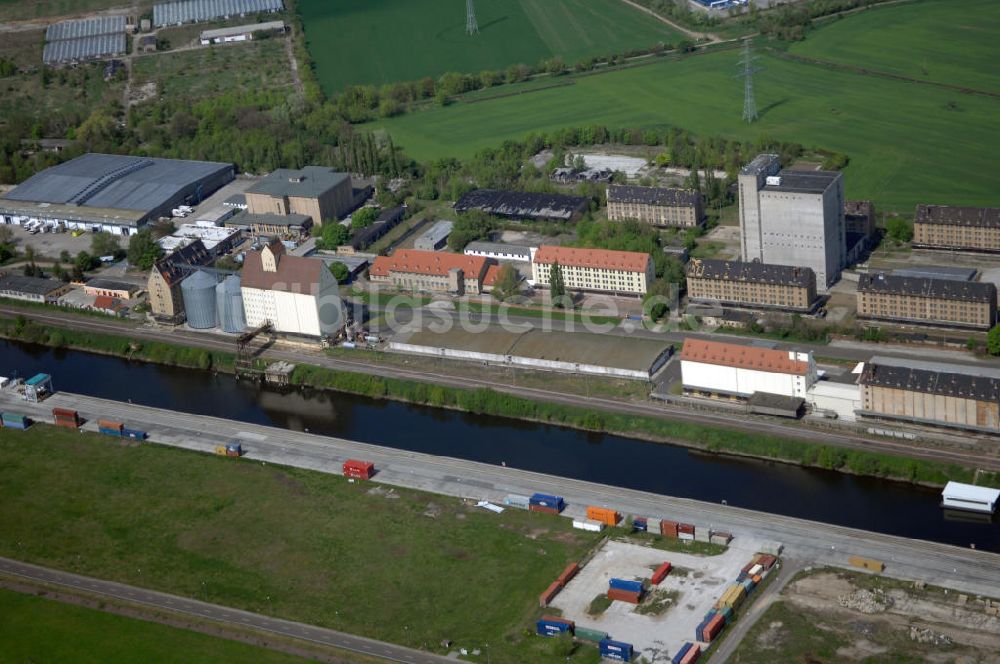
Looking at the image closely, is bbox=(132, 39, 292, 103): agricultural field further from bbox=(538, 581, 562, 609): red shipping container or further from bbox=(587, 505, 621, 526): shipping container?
bbox=(538, 581, 562, 609): red shipping container

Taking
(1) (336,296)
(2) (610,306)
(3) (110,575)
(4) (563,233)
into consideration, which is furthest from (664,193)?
(3) (110,575)

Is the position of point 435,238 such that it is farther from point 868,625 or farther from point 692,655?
point 868,625

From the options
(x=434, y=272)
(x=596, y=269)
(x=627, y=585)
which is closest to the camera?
(x=627, y=585)

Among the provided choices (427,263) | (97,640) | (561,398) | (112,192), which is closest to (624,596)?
(561,398)

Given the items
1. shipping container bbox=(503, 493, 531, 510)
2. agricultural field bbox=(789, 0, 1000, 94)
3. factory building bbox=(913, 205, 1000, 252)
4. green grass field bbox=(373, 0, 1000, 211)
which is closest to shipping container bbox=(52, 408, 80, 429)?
shipping container bbox=(503, 493, 531, 510)

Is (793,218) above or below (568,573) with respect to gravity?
above
